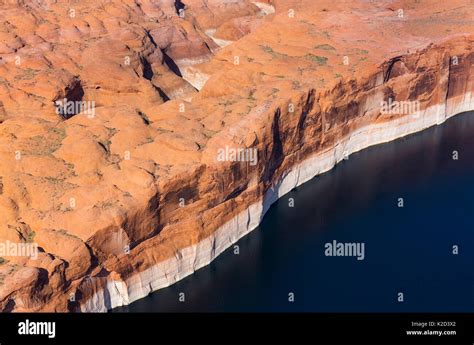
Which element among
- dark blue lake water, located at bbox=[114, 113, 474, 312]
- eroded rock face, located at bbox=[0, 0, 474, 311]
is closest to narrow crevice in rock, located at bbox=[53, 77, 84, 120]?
eroded rock face, located at bbox=[0, 0, 474, 311]

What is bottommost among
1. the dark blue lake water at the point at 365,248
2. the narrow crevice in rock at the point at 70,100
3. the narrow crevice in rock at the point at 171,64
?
the dark blue lake water at the point at 365,248

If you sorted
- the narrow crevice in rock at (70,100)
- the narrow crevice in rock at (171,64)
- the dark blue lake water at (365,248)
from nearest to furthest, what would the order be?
the dark blue lake water at (365,248), the narrow crevice in rock at (70,100), the narrow crevice in rock at (171,64)

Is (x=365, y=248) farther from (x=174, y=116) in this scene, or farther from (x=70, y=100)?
(x=70, y=100)

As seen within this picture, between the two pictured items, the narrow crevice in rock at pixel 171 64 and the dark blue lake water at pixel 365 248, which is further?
the narrow crevice in rock at pixel 171 64

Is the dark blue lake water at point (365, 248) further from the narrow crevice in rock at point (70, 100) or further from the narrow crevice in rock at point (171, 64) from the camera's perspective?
the narrow crevice in rock at point (171, 64)

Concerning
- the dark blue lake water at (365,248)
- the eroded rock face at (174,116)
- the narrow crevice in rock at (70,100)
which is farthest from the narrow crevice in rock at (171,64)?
the dark blue lake water at (365,248)

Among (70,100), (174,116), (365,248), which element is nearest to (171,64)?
(70,100)

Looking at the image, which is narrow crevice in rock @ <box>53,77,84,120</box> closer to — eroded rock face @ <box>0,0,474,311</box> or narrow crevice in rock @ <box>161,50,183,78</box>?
eroded rock face @ <box>0,0,474,311</box>
